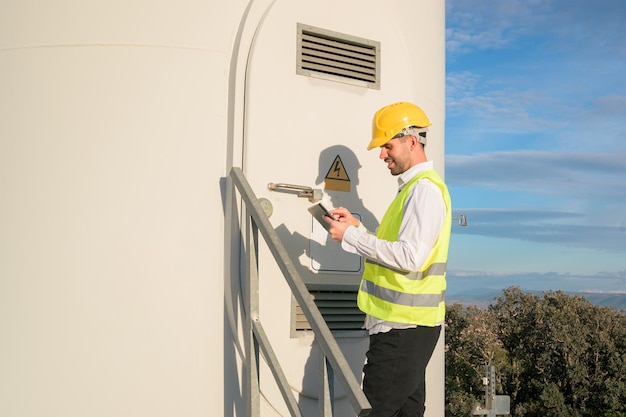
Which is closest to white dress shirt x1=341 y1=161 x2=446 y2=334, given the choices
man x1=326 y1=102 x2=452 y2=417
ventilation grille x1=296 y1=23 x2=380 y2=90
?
man x1=326 y1=102 x2=452 y2=417

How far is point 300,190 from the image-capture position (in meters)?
3.77

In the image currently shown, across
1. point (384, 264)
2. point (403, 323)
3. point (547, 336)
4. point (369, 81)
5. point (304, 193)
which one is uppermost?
point (369, 81)

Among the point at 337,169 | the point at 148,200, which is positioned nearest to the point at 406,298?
the point at 337,169

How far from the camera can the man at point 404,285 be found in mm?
3180

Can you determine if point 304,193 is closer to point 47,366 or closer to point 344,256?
point 344,256

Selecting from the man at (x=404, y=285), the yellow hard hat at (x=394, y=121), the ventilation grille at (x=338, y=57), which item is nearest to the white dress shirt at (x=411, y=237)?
the man at (x=404, y=285)

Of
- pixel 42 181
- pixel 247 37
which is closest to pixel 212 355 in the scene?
pixel 42 181

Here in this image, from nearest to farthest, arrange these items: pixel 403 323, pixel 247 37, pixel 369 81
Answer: pixel 403 323 → pixel 247 37 → pixel 369 81

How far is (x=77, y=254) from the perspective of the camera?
346cm

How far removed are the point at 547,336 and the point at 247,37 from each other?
5087 centimetres

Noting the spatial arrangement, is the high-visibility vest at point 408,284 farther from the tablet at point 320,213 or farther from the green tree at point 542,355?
the green tree at point 542,355

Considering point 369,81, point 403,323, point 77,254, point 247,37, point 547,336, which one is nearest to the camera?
point 403,323

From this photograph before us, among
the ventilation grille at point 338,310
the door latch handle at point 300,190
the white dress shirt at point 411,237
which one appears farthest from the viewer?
the ventilation grille at point 338,310

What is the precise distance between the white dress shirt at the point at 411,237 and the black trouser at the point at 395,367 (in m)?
0.06
